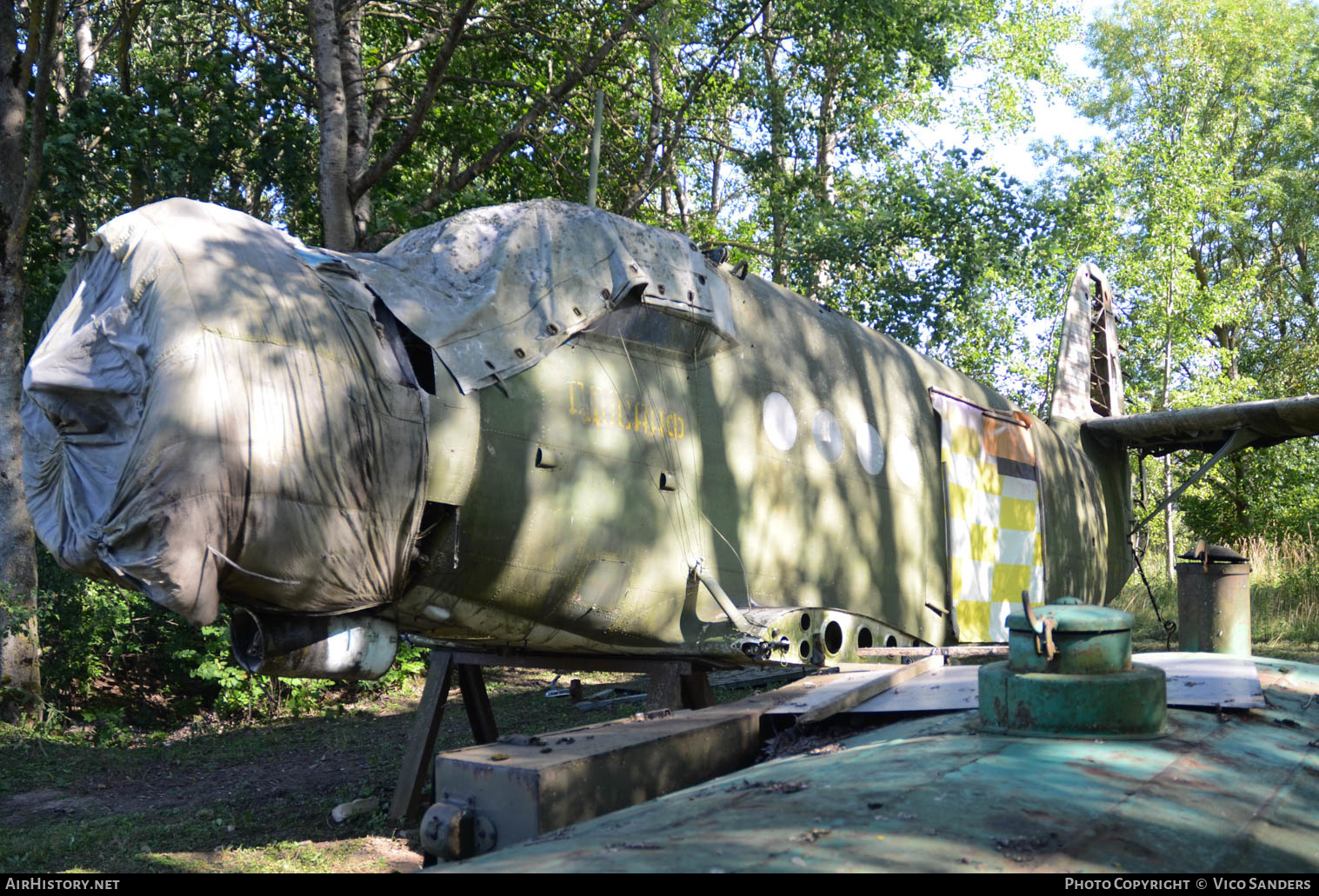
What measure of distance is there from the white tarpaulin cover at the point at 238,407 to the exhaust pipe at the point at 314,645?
0.66 feet

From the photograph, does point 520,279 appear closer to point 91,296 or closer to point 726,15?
point 91,296

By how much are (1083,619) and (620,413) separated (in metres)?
2.69

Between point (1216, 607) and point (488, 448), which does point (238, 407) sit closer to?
point (488, 448)

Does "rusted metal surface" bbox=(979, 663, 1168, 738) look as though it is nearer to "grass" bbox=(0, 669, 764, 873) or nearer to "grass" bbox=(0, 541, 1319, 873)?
"grass" bbox=(0, 541, 1319, 873)

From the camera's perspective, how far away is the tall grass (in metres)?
16.0

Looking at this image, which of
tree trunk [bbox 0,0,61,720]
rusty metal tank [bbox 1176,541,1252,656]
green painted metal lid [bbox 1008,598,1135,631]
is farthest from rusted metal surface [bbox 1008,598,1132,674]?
tree trunk [bbox 0,0,61,720]

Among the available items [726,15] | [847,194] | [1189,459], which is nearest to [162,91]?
[726,15]

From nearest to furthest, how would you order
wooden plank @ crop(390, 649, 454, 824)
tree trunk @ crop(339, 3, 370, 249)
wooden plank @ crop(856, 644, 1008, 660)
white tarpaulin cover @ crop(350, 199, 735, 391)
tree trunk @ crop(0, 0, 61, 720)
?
white tarpaulin cover @ crop(350, 199, 735, 391) → wooden plank @ crop(856, 644, 1008, 660) → wooden plank @ crop(390, 649, 454, 824) → tree trunk @ crop(0, 0, 61, 720) → tree trunk @ crop(339, 3, 370, 249)

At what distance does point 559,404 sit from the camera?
5.25m

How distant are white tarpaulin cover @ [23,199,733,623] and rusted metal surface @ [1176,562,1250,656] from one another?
622 centimetres

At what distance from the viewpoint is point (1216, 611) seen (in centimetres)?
844

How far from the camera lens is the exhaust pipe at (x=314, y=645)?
462 centimetres

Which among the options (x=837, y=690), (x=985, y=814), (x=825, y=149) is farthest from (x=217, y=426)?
(x=825, y=149)

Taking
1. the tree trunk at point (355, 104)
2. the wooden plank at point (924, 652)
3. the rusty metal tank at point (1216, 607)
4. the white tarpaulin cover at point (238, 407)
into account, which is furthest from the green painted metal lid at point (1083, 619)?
the tree trunk at point (355, 104)
